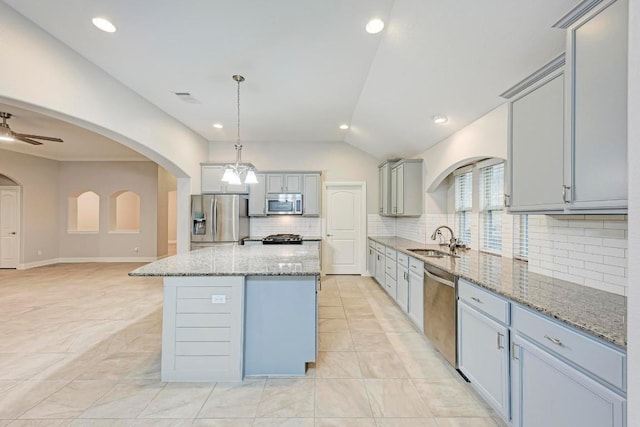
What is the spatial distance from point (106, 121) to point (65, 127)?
2693mm

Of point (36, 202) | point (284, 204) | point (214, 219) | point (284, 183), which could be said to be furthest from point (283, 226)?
point (36, 202)

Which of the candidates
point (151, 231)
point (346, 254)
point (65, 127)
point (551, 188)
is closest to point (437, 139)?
point (551, 188)

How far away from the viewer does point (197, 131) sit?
541 centimetres

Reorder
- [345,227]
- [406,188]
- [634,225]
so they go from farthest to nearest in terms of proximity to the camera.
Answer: [345,227], [406,188], [634,225]

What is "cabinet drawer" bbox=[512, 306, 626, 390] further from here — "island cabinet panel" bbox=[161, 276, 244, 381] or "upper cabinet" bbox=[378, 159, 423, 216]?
"upper cabinet" bbox=[378, 159, 423, 216]

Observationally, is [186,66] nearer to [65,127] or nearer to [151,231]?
[65,127]

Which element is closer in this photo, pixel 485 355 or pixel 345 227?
pixel 485 355

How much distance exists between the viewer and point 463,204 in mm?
4066

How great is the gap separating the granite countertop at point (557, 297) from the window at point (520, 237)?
236mm

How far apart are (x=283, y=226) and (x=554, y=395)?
505cm

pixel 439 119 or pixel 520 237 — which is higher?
pixel 439 119

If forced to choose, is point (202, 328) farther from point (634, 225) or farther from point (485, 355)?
point (634, 225)

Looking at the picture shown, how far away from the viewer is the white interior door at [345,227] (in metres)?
6.12

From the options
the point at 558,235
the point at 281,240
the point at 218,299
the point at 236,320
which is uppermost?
the point at 558,235
